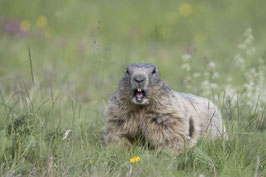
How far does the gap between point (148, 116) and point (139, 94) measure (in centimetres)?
30

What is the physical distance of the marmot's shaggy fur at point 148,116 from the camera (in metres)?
4.45

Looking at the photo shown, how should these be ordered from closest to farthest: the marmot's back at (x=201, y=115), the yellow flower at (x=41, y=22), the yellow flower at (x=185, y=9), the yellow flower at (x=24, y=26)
A: 1. the marmot's back at (x=201, y=115)
2. the yellow flower at (x=24, y=26)
3. the yellow flower at (x=41, y=22)
4. the yellow flower at (x=185, y=9)

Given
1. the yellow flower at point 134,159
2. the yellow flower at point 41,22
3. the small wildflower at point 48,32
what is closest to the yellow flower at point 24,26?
the yellow flower at point 41,22

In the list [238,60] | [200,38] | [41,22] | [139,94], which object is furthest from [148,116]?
[200,38]

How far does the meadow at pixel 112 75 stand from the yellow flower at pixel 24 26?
0.36ft

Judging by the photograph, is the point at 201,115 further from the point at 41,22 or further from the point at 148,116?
the point at 41,22

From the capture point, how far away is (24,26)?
11492 millimetres

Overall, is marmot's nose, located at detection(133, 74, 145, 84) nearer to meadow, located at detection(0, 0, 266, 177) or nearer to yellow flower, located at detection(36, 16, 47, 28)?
meadow, located at detection(0, 0, 266, 177)

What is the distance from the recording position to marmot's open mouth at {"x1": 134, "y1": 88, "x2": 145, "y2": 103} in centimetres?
434

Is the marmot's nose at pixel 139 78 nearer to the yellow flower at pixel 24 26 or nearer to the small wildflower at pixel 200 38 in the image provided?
the yellow flower at pixel 24 26

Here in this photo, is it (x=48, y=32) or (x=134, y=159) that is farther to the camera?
(x=48, y=32)

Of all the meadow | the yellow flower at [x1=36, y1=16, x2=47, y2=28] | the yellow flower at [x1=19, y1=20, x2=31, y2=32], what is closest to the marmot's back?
the meadow

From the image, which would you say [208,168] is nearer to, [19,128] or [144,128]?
[144,128]

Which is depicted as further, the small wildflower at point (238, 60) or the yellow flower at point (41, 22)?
the yellow flower at point (41, 22)
